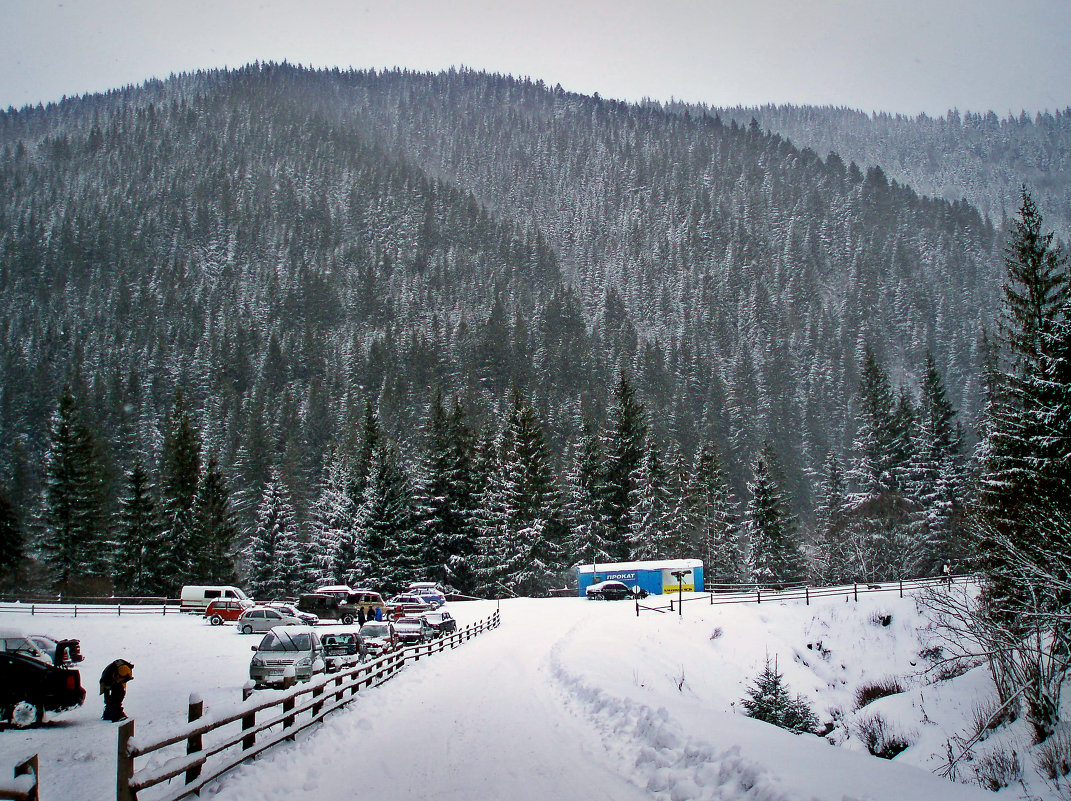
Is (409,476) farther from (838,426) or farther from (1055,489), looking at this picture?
(838,426)

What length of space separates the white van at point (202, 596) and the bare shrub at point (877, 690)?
3616cm

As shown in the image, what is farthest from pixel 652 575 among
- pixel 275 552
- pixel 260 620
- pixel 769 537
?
pixel 275 552

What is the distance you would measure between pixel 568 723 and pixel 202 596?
131ft

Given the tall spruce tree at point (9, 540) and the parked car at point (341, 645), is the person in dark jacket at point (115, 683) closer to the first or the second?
the parked car at point (341, 645)

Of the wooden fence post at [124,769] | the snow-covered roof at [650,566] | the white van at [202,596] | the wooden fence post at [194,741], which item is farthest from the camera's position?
the snow-covered roof at [650,566]

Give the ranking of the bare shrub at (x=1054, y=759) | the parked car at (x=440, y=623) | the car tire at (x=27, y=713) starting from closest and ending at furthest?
the bare shrub at (x=1054, y=759)
the car tire at (x=27, y=713)
the parked car at (x=440, y=623)

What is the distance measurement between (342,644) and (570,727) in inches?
507

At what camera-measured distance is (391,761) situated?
9.88 m

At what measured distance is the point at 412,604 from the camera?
40.0 meters

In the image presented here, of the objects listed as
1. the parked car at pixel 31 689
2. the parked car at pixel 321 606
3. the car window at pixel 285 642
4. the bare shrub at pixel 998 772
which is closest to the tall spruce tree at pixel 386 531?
the parked car at pixel 321 606

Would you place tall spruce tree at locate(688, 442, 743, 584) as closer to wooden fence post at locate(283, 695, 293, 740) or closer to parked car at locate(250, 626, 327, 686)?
parked car at locate(250, 626, 327, 686)

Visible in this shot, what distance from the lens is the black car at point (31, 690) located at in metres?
13.5

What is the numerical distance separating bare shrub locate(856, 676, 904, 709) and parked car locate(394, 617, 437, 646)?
17.0m

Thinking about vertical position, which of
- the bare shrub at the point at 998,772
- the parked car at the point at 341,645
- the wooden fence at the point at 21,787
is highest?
the wooden fence at the point at 21,787
